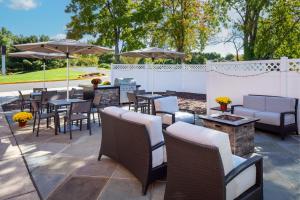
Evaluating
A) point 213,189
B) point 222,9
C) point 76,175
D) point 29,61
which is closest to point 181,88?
point 222,9

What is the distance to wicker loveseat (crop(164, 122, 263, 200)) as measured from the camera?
210 cm

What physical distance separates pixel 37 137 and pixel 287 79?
233 inches

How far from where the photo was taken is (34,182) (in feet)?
11.0

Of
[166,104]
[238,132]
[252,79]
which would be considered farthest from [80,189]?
[252,79]

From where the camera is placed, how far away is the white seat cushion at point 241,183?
2285 millimetres

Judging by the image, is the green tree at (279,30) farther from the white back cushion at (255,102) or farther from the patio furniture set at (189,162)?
the patio furniture set at (189,162)

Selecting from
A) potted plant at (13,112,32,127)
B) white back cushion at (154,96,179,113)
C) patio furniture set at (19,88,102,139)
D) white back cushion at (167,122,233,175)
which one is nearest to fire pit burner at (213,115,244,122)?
white back cushion at (154,96,179,113)

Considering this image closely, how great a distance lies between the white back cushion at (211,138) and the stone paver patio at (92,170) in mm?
1057

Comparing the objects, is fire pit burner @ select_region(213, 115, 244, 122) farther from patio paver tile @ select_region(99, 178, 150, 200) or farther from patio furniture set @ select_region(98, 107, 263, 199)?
patio paver tile @ select_region(99, 178, 150, 200)

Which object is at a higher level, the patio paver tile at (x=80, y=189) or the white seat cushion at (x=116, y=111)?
the white seat cushion at (x=116, y=111)

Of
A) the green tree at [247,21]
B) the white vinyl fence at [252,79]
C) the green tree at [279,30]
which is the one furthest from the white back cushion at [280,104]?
the green tree at [279,30]

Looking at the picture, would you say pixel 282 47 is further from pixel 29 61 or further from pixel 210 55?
pixel 29 61

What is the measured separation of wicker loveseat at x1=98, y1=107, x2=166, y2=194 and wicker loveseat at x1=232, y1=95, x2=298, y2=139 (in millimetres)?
3266

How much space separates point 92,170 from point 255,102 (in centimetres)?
438
